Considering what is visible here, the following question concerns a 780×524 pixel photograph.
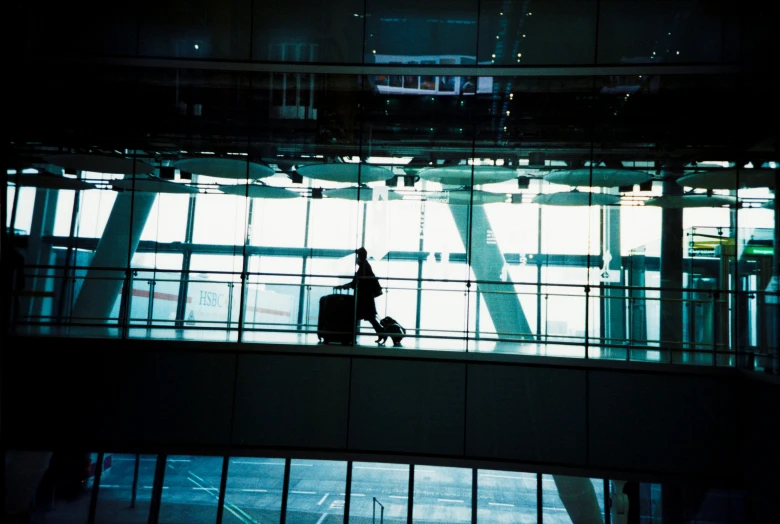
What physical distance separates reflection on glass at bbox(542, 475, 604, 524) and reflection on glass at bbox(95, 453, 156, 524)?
590 cm

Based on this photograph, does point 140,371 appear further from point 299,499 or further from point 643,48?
point 643,48

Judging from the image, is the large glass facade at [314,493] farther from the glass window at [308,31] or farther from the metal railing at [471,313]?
the glass window at [308,31]

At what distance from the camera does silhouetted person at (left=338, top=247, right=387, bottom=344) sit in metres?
10.7

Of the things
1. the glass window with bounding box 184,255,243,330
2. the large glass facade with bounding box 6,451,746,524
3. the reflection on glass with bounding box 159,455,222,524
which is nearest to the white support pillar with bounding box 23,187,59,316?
the large glass facade with bounding box 6,451,746,524

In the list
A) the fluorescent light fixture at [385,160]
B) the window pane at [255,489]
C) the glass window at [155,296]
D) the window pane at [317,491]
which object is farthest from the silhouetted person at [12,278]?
the fluorescent light fixture at [385,160]

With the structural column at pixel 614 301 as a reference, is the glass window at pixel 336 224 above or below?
above

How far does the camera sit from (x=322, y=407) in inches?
395

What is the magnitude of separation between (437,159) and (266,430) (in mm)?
4609

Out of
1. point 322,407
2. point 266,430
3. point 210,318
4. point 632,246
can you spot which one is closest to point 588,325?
point 632,246

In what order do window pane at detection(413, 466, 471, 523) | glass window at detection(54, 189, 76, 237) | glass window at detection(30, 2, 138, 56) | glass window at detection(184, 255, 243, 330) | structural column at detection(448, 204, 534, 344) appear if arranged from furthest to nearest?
glass window at detection(54, 189, 76, 237), glass window at detection(30, 2, 138, 56), glass window at detection(184, 255, 243, 330), structural column at detection(448, 204, 534, 344), window pane at detection(413, 466, 471, 523)

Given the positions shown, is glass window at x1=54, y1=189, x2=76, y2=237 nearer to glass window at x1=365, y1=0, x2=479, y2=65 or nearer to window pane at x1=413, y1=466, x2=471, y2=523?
glass window at x1=365, y1=0, x2=479, y2=65

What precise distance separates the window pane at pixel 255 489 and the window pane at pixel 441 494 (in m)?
2.09

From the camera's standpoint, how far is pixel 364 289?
1077 cm

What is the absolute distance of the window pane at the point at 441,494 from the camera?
10758 mm
